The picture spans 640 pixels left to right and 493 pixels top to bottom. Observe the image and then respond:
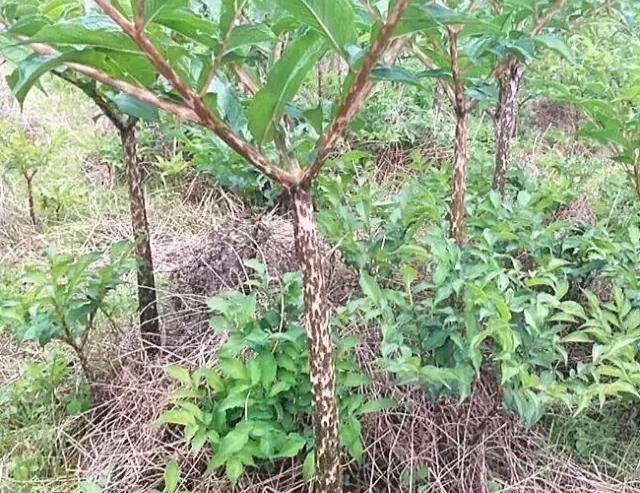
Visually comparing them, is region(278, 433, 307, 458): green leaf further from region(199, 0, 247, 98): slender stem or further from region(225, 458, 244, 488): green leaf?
region(199, 0, 247, 98): slender stem

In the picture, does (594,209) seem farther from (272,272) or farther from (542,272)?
(272,272)

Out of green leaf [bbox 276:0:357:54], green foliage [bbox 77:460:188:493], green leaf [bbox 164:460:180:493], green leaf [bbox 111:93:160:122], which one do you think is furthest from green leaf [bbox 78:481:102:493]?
green leaf [bbox 276:0:357:54]

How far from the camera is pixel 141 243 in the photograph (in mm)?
1468

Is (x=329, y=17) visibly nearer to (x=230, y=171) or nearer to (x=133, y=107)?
(x=133, y=107)

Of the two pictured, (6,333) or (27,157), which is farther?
(27,157)

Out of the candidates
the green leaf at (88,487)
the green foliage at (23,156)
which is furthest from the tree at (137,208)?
the green foliage at (23,156)

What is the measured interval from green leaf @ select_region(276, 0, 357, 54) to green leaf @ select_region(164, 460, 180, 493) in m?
0.75

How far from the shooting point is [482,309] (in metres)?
1.07

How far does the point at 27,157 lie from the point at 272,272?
0.99 meters

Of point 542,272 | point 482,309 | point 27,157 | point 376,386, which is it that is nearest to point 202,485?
point 376,386

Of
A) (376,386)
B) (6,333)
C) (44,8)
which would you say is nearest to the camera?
(44,8)

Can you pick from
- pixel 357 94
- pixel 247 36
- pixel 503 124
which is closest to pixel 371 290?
pixel 357 94

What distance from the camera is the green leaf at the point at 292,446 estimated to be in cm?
114

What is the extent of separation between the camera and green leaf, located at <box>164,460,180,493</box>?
116 centimetres
